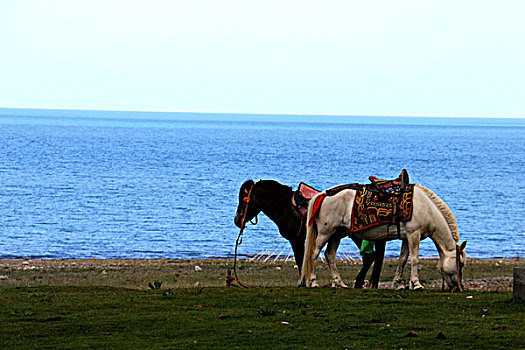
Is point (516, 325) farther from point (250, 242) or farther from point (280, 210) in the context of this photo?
point (250, 242)

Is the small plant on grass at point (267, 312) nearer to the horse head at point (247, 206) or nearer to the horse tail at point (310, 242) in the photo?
the horse tail at point (310, 242)

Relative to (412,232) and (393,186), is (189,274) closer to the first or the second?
(393,186)

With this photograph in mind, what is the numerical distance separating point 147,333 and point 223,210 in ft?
147

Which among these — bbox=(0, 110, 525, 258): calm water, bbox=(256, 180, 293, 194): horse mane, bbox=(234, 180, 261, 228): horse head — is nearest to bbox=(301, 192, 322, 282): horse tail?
bbox=(256, 180, 293, 194): horse mane

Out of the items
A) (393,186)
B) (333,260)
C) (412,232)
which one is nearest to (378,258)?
(333,260)

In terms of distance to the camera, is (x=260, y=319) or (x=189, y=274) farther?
(x=189, y=274)

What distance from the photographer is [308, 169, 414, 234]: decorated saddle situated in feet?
45.8

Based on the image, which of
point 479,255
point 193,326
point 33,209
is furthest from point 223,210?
point 193,326

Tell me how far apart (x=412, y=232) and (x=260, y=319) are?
152 inches

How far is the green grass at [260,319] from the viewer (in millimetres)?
10195

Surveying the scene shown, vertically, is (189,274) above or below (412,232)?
below

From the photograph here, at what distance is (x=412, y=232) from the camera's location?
45.9 ft

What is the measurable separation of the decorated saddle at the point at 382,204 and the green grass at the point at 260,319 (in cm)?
134

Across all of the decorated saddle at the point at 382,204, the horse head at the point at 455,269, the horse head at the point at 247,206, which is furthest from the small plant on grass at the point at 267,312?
the horse head at the point at 247,206
